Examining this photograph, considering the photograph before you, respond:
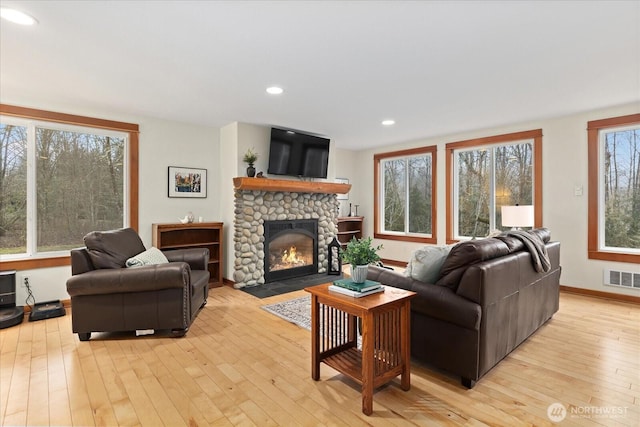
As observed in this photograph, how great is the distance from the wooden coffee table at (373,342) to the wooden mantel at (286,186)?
102 inches

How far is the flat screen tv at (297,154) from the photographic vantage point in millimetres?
4986

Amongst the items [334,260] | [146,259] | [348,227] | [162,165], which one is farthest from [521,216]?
[162,165]

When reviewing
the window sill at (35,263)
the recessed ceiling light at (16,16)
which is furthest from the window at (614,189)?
the window sill at (35,263)

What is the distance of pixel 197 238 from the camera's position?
483 cm

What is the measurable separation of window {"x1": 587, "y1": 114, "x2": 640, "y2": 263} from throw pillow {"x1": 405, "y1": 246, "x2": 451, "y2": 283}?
10.2 feet

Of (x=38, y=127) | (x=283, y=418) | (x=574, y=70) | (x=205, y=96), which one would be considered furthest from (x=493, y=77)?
(x=38, y=127)

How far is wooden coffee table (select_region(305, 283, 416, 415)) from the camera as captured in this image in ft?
6.18

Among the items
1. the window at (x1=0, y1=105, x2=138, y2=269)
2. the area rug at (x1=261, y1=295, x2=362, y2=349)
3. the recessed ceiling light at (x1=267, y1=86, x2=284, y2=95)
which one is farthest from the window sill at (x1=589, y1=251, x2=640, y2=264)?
the window at (x1=0, y1=105, x2=138, y2=269)

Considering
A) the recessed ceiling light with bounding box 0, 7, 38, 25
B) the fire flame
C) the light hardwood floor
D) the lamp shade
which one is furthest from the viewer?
the fire flame

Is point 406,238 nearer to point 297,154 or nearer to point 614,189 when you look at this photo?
point 297,154

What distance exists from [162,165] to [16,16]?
8.50 feet

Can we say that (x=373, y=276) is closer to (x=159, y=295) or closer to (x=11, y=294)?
(x=159, y=295)

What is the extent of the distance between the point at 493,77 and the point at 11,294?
17.3 ft

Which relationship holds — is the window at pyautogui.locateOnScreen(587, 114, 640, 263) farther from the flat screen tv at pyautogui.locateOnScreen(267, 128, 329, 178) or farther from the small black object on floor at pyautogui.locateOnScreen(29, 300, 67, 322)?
the small black object on floor at pyautogui.locateOnScreen(29, 300, 67, 322)
